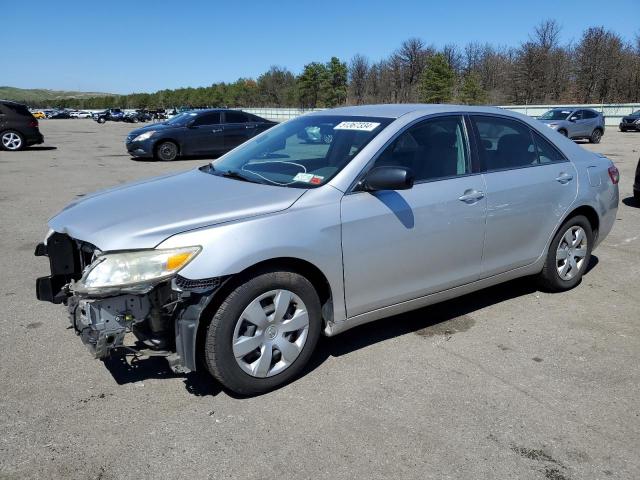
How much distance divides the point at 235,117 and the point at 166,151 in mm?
2403

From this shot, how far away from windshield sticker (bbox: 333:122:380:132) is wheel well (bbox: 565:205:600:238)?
214 centimetres

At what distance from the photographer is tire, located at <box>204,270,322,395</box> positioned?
3.02m

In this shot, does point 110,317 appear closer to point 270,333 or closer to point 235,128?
point 270,333

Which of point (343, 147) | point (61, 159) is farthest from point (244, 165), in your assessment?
point (61, 159)

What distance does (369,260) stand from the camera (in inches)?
138

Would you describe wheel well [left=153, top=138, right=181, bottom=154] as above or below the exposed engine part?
above

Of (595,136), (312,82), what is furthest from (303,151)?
(312,82)

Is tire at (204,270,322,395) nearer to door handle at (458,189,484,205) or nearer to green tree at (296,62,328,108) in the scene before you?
door handle at (458,189,484,205)

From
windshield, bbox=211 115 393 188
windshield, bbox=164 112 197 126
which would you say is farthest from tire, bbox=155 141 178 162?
windshield, bbox=211 115 393 188

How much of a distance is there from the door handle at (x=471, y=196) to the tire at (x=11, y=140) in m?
18.5

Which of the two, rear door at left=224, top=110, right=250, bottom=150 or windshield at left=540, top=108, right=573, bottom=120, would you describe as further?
windshield at left=540, top=108, right=573, bottom=120

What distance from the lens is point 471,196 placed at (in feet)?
13.0

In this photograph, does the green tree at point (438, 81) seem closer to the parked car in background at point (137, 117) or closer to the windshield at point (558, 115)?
the windshield at point (558, 115)

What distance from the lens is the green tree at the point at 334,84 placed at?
7531 cm
